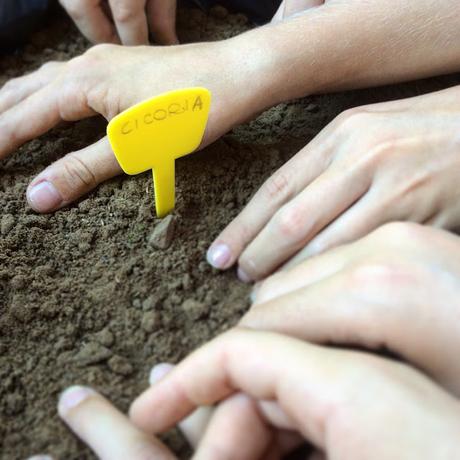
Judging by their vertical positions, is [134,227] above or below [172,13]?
below

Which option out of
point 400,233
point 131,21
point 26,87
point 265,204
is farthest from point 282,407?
point 131,21

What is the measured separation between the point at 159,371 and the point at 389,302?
334mm

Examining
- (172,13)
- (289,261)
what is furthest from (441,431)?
(172,13)

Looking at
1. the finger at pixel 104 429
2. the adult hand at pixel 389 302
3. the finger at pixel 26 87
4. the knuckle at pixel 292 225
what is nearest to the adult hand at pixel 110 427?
the finger at pixel 104 429

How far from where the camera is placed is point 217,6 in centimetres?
137

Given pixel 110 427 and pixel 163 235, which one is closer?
pixel 110 427

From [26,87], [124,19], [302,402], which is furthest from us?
[124,19]

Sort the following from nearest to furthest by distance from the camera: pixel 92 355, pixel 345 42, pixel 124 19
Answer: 1. pixel 92 355
2. pixel 345 42
3. pixel 124 19

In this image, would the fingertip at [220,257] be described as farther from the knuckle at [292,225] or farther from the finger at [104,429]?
the finger at [104,429]

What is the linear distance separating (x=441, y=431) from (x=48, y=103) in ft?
2.79

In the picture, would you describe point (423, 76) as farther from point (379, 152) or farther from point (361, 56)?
point (379, 152)

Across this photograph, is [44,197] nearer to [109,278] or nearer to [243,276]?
[109,278]

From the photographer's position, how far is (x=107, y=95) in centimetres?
96

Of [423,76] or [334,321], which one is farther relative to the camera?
[423,76]
